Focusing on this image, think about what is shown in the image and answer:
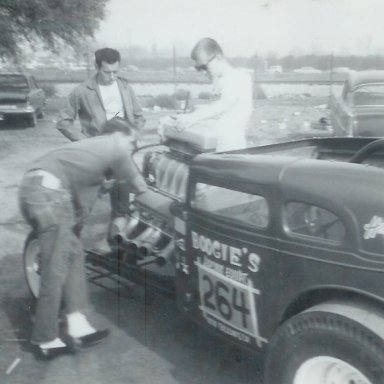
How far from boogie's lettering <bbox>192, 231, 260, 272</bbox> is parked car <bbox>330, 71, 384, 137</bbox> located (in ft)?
18.3

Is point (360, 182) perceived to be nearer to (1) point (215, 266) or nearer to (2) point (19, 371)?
(1) point (215, 266)

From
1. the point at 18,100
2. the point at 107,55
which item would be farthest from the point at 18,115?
the point at 107,55

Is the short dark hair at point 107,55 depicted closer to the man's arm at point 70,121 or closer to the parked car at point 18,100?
the man's arm at point 70,121

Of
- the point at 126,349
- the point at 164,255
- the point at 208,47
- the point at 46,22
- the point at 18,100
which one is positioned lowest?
the point at 126,349

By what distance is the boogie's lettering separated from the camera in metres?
2.85

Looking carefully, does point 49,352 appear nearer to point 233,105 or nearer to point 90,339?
point 90,339

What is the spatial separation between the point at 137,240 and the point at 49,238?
2.74ft

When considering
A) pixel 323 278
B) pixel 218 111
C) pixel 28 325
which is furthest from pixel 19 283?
pixel 323 278

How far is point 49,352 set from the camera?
3.68 m

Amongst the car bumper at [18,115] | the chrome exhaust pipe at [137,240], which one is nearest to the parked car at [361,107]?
the chrome exhaust pipe at [137,240]

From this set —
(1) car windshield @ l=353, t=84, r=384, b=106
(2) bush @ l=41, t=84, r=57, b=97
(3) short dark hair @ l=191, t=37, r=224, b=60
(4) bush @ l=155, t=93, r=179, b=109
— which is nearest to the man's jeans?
(3) short dark hair @ l=191, t=37, r=224, b=60

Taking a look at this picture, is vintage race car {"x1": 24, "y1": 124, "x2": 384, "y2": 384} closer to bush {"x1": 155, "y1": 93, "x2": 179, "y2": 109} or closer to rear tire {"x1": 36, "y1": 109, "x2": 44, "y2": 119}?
rear tire {"x1": 36, "y1": 109, "x2": 44, "y2": 119}

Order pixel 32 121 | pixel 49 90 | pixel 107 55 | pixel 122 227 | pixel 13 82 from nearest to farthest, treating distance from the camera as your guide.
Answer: pixel 122 227 → pixel 107 55 → pixel 32 121 → pixel 13 82 → pixel 49 90

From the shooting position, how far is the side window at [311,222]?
2754 mm
